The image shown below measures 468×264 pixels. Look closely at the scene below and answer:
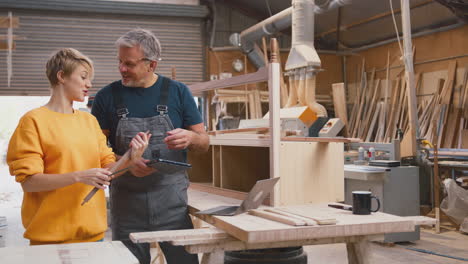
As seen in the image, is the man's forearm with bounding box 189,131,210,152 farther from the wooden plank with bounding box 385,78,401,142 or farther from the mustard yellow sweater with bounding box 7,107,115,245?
the wooden plank with bounding box 385,78,401,142

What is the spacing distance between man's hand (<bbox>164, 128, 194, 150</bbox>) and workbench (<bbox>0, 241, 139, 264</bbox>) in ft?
2.19

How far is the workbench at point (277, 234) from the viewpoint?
184cm

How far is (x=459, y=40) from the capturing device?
852 centimetres

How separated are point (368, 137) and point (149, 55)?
737cm

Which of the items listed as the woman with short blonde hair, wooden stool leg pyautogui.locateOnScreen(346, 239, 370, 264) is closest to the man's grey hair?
the woman with short blonde hair

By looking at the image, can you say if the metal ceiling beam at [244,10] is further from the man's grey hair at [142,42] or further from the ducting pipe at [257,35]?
the man's grey hair at [142,42]

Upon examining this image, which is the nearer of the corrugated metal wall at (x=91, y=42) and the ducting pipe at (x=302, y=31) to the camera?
the ducting pipe at (x=302, y=31)

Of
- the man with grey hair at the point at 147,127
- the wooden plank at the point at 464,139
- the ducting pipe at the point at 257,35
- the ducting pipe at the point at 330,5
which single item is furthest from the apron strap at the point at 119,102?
the wooden plank at the point at 464,139

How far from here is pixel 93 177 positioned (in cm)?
184

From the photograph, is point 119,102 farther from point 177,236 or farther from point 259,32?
point 259,32

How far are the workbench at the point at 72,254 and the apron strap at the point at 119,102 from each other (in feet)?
2.73

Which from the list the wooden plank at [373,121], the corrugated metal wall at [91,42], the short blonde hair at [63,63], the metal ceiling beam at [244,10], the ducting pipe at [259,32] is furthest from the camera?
the metal ceiling beam at [244,10]

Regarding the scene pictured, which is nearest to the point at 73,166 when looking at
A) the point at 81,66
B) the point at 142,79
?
the point at 81,66

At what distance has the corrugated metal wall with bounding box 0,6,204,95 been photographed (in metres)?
9.38
